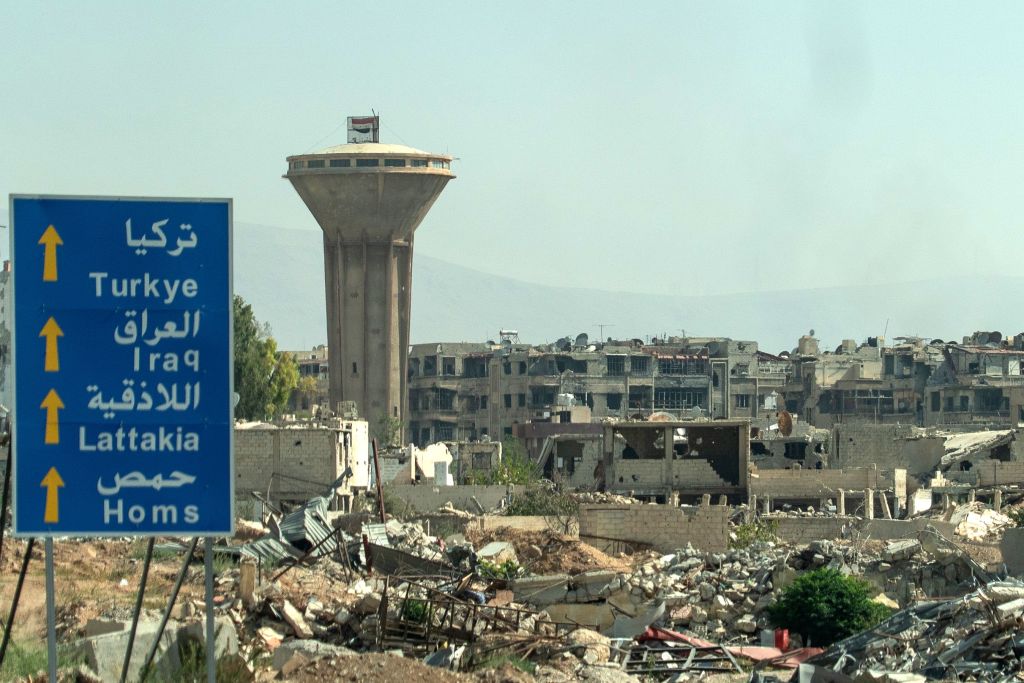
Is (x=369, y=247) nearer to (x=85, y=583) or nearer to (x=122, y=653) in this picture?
(x=85, y=583)

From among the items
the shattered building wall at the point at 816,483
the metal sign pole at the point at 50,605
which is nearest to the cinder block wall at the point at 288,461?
the shattered building wall at the point at 816,483

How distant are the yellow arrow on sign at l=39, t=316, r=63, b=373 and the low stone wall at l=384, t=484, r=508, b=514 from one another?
33213 millimetres

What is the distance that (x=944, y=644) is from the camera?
68.2 feet

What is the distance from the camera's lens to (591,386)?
282ft

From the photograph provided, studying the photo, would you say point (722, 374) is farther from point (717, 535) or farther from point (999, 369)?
point (717, 535)

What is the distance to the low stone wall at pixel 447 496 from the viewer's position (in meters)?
42.5

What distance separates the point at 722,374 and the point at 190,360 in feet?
264

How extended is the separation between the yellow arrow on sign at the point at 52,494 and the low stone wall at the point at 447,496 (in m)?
33.2

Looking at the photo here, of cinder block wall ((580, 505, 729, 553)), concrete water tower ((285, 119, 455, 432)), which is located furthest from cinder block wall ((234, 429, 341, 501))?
concrete water tower ((285, 119, 455, 432))

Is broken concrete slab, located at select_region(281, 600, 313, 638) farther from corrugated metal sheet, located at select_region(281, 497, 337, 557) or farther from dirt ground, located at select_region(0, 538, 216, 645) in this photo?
corrugated metal sheet, located at select_region(281, 497, 337, 557)

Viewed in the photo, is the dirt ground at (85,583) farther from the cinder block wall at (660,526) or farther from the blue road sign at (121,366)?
the blue road sign at (121,366)

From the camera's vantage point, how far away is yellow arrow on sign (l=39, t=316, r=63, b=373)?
29.0 feet

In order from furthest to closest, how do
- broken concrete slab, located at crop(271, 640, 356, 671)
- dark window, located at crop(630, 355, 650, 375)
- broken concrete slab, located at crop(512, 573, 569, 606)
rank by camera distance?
dark window, located at crop(630, 355, 650, 375)
broken concrete slab, located at crop(512, 573, 569, 606)
broken concrete slab, located at crop(271, 640, 356, 671)

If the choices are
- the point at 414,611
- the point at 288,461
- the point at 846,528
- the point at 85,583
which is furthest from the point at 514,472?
the point at 414,611
